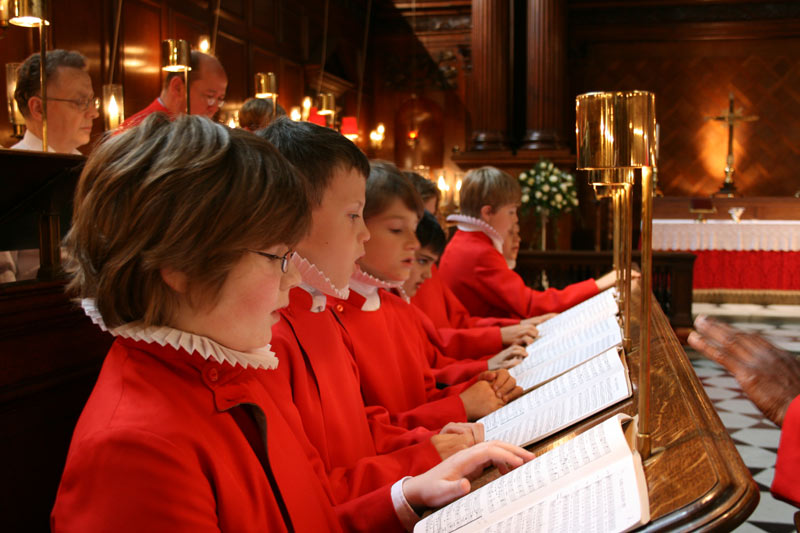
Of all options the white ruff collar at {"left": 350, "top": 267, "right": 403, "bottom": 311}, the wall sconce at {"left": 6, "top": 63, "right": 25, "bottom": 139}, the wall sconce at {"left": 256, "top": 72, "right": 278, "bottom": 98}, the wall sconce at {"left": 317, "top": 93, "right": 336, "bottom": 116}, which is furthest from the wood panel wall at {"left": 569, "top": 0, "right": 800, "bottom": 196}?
the white ruff collar at {"left": 350, "top": 267, "right": 403, "bottom": 311}

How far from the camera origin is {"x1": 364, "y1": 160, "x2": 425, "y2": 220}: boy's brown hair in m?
2.02

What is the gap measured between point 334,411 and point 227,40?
246 inches

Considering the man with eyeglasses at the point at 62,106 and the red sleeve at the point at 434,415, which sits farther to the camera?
the man with eyeglasses at the point at 62,106

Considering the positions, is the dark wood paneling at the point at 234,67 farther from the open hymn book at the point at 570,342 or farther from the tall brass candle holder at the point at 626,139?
the tall brass candle holder at the point at 626,139

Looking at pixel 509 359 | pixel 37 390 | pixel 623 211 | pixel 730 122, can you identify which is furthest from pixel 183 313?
pixel 730 122

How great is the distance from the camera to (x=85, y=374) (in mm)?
1402

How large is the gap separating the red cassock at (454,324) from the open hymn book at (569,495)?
1596mm

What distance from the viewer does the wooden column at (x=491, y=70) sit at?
8.56 m

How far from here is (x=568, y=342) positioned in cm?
214

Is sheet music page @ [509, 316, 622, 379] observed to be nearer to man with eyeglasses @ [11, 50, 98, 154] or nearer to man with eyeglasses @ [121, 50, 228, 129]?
man with eyeglasses @ [11, 50, 98, 154]

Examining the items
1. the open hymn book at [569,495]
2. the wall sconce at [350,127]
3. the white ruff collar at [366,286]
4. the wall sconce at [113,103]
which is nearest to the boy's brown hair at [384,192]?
the white ruff collar at [366,286]

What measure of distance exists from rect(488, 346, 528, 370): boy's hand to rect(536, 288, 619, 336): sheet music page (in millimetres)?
A: 193

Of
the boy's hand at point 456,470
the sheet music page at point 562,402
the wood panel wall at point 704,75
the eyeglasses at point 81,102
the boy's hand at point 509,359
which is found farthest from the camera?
the wood panel wall at point 704,75

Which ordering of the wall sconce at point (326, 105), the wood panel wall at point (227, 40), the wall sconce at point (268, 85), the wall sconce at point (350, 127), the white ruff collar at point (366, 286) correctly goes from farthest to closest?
the wall sconce at point (350, 127) < the wall sconce at point (326, 105) < the wood panel wall at point (227, 40) < the wall sconce at point (268, 85) < the white ruff collar at point (366, 286)
